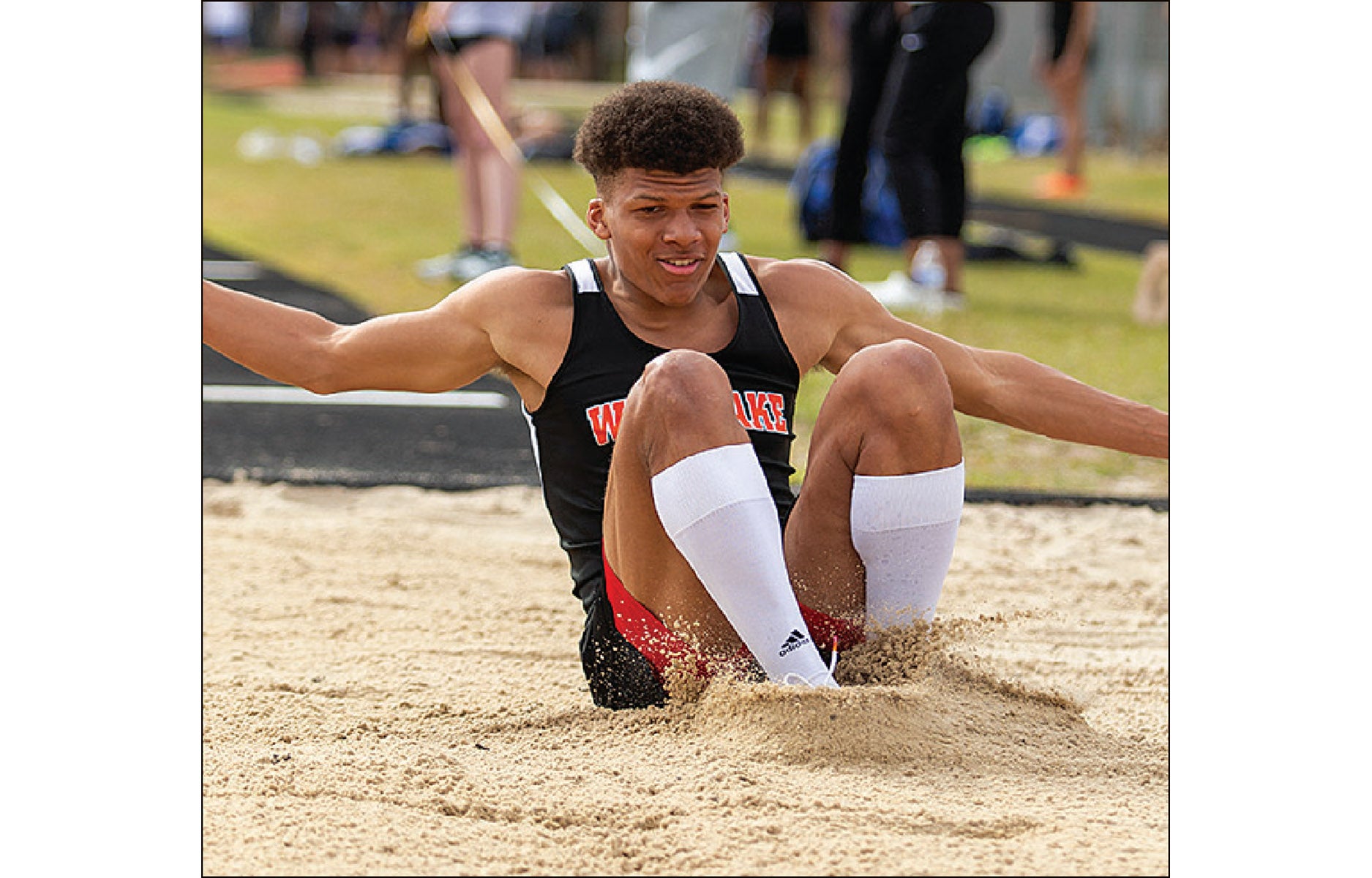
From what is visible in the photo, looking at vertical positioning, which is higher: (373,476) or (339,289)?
(339,289)

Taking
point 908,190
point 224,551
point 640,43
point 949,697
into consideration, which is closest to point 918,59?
point 908,190

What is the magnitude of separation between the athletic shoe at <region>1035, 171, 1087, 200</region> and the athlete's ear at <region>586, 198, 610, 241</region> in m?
8.80

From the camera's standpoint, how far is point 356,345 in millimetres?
2557

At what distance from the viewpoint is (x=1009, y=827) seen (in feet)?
6.88

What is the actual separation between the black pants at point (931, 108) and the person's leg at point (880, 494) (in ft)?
13.1

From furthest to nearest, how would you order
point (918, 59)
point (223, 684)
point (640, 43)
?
point (640, 43)
point (918, 59)
point (223, 684)

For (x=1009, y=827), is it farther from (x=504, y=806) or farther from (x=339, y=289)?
(x=339, y=289)

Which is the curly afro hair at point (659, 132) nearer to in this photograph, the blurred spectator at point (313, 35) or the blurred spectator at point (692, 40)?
the blurred spectator at point (692, 40)

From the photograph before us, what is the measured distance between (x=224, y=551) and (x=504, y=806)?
6.43ft

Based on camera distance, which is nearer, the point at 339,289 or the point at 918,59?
the point at 918,59

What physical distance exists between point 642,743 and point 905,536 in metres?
0.52

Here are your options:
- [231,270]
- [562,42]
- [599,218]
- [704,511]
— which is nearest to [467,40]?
[231,270]

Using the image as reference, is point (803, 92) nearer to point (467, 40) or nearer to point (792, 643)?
point (467, 40)

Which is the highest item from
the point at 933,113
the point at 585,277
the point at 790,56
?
the point at 790,56
